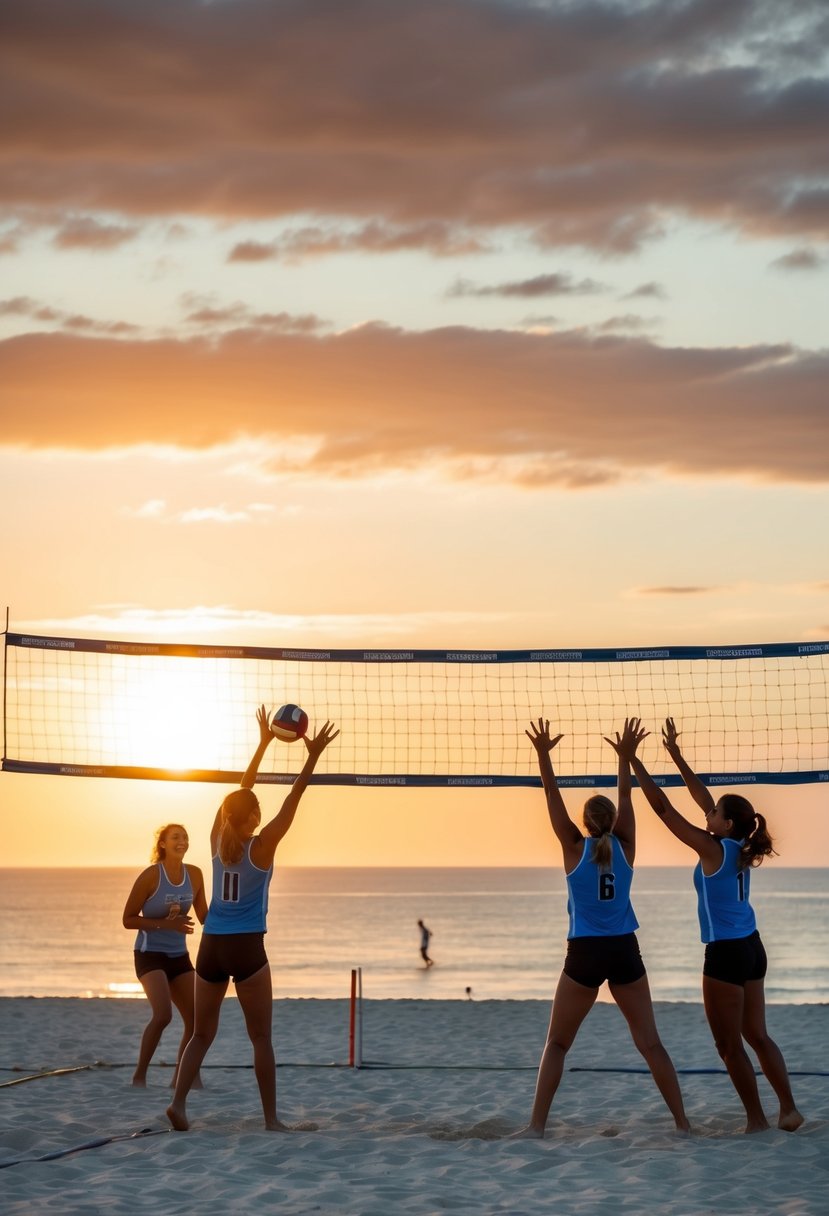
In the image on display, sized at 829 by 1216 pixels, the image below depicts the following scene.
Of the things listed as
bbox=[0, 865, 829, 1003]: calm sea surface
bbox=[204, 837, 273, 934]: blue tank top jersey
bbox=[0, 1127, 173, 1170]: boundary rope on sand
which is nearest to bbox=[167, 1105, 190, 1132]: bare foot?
bbox=[0, 1127, 173, 1170]: boundary rope on sand

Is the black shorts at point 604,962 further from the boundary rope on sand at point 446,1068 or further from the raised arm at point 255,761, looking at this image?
the boundary rope on sand at point 446,1068

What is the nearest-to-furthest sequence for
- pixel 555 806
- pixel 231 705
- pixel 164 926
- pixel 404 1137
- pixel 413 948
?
1. pixel 555 806
2. pixel 404 1137
3. pixel 164 926
4. pixel 231 705
5. pixel 413 948

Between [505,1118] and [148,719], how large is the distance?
4366mm

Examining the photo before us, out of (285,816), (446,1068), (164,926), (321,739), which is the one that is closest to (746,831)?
(321,739)

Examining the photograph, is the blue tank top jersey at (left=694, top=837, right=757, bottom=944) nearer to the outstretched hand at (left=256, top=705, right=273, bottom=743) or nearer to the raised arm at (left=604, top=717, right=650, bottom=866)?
the raised arm at (left=604, top=717, right=650, bottom=866)

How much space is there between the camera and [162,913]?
7543 mm

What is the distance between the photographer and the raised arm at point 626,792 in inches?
245

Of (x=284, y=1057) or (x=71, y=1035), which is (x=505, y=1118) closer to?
(x=284, y=1057)

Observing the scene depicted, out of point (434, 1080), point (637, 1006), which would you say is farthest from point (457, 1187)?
point (434, 1080)

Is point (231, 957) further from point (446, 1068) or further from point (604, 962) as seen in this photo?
point (446, 1068)

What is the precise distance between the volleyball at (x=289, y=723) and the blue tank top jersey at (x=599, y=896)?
172 cm

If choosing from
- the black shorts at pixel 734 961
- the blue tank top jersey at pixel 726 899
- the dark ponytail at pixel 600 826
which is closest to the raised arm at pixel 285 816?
the dark ponytail at pixel 600 826

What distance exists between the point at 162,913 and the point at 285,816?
187 cm

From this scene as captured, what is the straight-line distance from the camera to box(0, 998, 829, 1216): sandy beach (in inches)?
200
